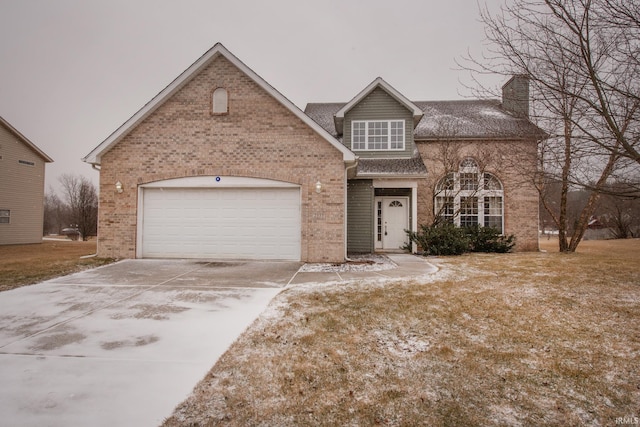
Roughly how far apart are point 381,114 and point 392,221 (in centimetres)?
488

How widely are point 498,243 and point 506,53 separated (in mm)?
9909

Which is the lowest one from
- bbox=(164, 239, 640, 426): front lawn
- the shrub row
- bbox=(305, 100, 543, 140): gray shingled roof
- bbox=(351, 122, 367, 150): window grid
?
bbox=(164, 239, 640, 426): front lawn

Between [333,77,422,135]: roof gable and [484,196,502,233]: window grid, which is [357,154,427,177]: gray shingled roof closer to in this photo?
[333,77,422,135]: roof gable

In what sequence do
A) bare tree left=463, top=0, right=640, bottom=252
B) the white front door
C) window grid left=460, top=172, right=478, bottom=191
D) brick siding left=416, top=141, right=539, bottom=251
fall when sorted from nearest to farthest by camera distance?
bare tree left=463, top=0, right=640, bottom=252
the white front door
brick siding left=416, top=141, right=539, bottom=251
window grid left=460, top=172, right=478, bottom=191

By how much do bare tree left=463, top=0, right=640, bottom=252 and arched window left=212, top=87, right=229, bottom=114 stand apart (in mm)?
7545

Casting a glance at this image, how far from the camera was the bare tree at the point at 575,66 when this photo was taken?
5383 mm

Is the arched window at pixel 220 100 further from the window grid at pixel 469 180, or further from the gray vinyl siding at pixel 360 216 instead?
the window grid at pixel 469 180

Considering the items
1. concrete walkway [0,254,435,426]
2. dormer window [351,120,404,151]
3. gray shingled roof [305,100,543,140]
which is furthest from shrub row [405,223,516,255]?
concrete walkway [0,254,435,426]

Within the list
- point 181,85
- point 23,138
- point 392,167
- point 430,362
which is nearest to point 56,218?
point 23,138

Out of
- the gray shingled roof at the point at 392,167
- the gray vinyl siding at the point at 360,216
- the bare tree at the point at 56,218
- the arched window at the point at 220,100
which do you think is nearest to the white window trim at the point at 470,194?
the gray shingled roof at the point at 392,167

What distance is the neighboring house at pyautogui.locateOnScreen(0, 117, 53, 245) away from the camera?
63.8 ft

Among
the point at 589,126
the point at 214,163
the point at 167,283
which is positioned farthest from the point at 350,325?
the point at 214,163

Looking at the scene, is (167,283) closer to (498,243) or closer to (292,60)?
(498,243)

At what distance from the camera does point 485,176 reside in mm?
15516
